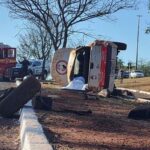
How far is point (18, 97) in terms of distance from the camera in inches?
556

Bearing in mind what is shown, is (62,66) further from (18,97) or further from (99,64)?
(18,97)

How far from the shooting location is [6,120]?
13883mm

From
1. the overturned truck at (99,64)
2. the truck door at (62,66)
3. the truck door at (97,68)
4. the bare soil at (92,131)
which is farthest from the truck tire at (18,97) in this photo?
the truck door at (62,66)

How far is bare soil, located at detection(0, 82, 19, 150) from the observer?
10.3 meters

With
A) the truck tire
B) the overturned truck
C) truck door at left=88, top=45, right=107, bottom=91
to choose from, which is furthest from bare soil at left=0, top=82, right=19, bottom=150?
truck door at left=88, top=45, right=107, bottom=91

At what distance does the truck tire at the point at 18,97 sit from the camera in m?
14.0

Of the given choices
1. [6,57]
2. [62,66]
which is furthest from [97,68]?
[6,57]

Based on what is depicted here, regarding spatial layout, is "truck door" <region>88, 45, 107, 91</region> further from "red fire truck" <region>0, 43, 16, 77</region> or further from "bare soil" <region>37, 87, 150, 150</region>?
"red fire truck" <region>0, 43, 16, 77</region>

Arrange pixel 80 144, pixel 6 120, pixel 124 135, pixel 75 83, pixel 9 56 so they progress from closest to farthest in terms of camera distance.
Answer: pixel 80 144
pixel 124 135
pixel 6 120
pixel 75 83
pixel 9 56

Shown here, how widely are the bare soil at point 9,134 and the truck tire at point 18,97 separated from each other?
208mm

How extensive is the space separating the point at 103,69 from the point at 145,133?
13825 millimetres

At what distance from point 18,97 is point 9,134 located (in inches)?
96.8

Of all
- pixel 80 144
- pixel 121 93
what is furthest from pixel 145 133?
pixel 121 93

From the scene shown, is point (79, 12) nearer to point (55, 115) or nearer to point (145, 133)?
point (55, 115)
